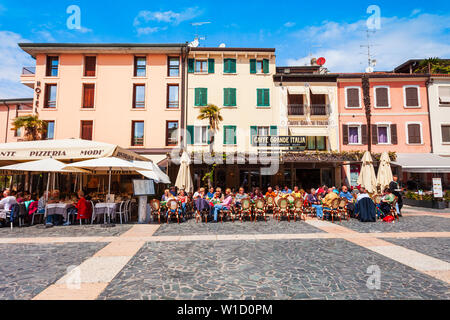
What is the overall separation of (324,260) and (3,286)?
5.79 m

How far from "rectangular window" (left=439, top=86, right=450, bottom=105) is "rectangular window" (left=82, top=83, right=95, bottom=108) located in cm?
2762

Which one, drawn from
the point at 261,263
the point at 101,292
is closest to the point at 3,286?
the point at 101,292

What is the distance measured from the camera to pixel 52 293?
3.65m

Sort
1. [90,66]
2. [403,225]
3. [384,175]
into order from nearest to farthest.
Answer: [403,225], [384,175], [90,66]

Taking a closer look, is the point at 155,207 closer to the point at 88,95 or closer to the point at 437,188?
the point at 88,95

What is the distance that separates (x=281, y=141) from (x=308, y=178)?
13.6 feet

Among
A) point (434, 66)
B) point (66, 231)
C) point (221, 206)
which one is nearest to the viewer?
point (66, 231)

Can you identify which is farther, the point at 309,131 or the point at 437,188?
the point at 309,131

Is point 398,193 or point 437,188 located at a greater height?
point 437,188

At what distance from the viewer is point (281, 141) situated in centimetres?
1764

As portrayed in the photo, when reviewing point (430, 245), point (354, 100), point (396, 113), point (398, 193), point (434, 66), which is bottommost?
point (430, 245)

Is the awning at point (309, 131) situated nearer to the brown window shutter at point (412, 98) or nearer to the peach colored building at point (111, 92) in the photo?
the brown window shutter at point (412, 98)

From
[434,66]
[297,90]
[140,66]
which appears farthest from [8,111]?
[434,66]

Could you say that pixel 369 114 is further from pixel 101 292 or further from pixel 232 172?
pixel 101 292
